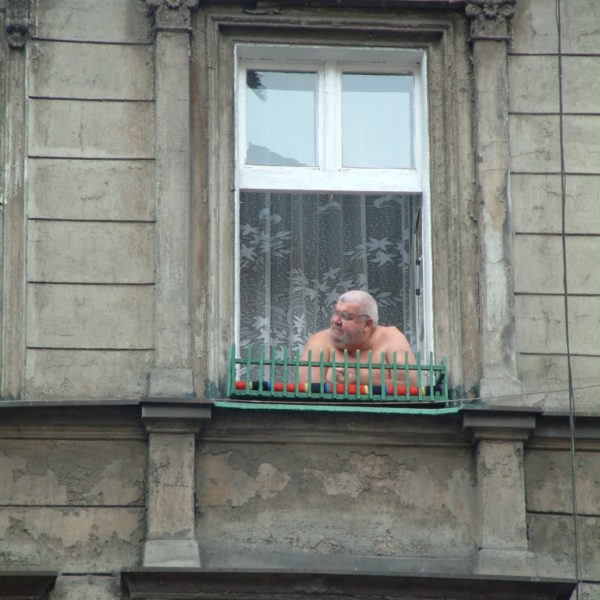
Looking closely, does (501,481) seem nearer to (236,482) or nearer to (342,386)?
(342,386)

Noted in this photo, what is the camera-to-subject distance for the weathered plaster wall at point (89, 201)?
517 inches

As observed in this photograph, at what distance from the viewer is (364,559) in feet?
41.6

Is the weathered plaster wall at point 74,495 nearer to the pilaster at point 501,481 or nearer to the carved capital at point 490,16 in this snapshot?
the pilaster at point 501,481

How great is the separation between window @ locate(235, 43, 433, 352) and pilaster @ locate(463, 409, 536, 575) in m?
1.10

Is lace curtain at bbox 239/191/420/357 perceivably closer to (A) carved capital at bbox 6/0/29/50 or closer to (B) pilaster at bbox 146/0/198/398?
(B) pilaster at bbox 146/0/198/398

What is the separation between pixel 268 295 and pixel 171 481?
1.72 m

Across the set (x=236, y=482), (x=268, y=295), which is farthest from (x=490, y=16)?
(x=236, y=482)

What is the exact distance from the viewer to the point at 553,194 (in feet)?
44.7

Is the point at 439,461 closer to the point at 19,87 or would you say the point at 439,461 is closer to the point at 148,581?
the point at 148,581

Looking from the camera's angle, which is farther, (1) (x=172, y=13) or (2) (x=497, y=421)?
(1) (x=172, y=13)

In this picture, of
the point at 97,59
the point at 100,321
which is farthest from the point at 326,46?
the point at 100,321

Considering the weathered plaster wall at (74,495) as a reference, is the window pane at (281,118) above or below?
above

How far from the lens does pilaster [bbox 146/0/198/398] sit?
514 inches

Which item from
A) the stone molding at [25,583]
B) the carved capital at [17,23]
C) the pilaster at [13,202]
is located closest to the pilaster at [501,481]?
the stone molding at [25,583]
